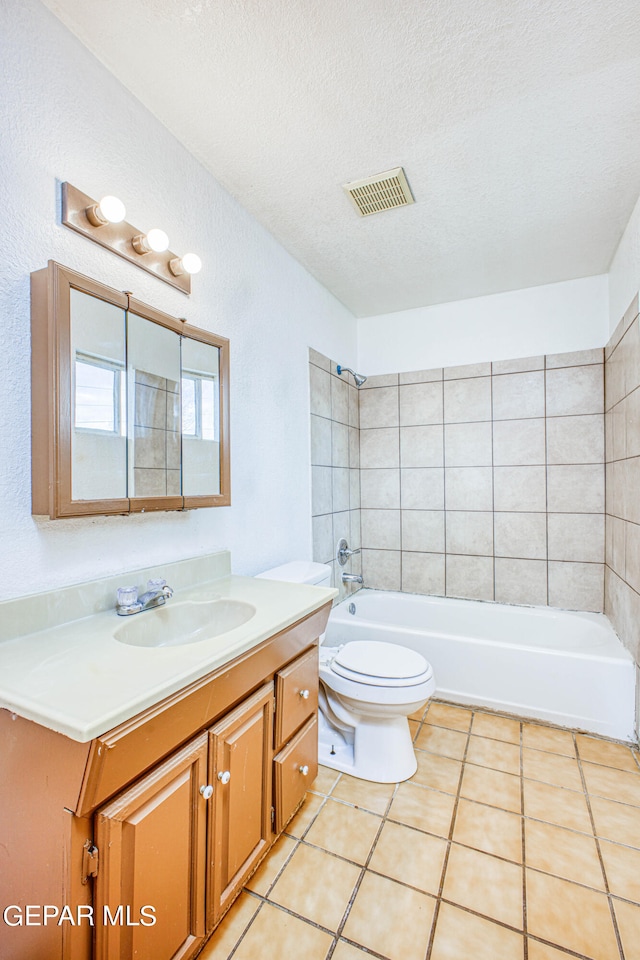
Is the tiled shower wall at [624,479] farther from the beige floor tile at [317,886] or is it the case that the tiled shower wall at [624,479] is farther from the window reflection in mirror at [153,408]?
the window reflection in mirror at [153,408]

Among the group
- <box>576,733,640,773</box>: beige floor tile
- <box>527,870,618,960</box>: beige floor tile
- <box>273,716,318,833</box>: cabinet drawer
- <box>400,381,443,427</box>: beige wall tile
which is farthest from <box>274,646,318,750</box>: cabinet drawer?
<box>400,381,443,427</box>: beige wall tile

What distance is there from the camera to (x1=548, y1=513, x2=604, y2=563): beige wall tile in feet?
8.59

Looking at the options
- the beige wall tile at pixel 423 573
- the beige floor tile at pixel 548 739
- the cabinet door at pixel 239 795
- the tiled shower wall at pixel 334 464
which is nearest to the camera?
the cabinet door at pixel 239 795

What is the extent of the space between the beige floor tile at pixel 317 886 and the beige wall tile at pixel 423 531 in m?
1.95

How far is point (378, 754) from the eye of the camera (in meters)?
1.73

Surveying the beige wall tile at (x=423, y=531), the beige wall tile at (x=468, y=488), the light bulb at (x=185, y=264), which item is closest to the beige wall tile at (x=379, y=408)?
the beige wall tile at (x=468, y=488)

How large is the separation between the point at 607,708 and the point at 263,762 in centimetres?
166

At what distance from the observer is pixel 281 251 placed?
2227 millimetres

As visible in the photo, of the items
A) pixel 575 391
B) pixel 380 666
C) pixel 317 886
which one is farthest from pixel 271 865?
pixel 575 391

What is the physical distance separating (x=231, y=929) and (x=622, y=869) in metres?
1.15

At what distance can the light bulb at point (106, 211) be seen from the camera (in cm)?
118

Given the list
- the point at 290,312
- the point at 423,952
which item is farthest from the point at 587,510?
the point at 423,952

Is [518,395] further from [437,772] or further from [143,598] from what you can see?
[143,598]

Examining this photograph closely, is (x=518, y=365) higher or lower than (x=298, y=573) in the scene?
higher
